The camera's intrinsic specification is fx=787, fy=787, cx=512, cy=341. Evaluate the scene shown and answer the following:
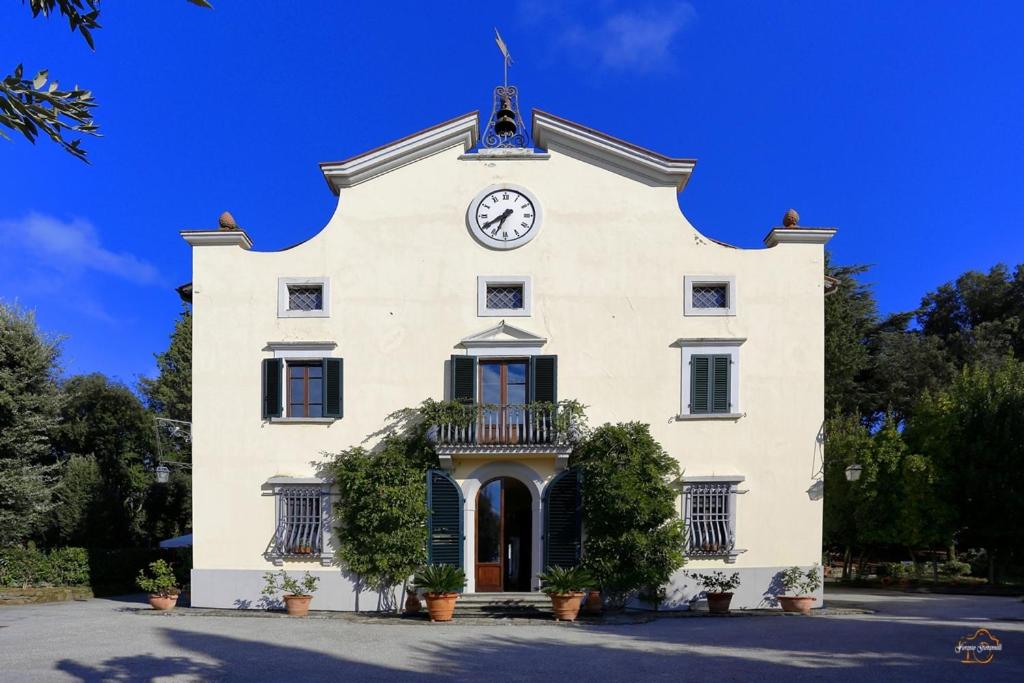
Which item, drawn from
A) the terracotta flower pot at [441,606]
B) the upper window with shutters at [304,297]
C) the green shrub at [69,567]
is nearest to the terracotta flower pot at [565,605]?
the terracotta flower pot at [441,606]

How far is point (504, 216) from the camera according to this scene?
17422 mm

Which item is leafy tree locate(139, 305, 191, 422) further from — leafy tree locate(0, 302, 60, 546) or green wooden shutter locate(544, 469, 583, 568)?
green wooden shutter locate(544, 469, 583, 568)

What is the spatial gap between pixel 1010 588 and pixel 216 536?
2060cm

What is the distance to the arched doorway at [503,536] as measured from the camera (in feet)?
55.2

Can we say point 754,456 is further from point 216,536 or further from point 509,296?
point 216,536

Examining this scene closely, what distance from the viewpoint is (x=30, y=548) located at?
20.1 meters

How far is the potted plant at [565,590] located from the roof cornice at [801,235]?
830cm

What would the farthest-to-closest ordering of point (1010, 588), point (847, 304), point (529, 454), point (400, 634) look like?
1. point (847, 304)
2. point (1010, 588)
3. point (529, 454)
4. point (400, 634)

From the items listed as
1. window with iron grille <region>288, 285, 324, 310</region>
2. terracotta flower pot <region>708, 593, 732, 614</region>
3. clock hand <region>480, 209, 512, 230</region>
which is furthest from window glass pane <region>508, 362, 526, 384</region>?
terracotta flower pot <region>708, 593, 732, 614</region>

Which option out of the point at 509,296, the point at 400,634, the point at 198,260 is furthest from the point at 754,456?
the point at 198,260

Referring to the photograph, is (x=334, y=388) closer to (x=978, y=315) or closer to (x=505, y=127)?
(x=505, y=127)

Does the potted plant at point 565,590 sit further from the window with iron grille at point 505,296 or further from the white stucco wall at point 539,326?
the window with iron grille at point 505,296

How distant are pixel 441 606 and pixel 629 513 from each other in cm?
411

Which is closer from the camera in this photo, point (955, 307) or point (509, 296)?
point (509, 296)
